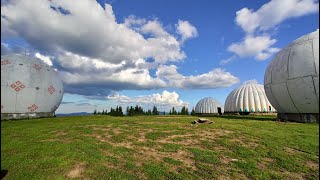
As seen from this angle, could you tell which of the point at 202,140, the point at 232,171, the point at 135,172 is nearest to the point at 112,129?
the point at 202,140

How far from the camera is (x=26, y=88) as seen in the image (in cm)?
3656

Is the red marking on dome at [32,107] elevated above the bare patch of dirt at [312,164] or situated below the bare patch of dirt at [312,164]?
above

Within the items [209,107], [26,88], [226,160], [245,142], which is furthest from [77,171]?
[209,107]

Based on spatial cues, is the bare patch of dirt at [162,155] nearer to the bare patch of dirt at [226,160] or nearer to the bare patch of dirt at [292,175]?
the bare patch of dirt at [226,160]

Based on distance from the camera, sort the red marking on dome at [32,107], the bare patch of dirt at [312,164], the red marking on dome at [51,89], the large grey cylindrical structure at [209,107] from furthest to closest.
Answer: the large grey cylindrical structure at [209,107], the red marking on dome at [51,89], the red marking on dome at [32,107], the bare patch of dirt at [312,164]

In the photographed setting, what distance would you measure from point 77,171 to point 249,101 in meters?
53.5

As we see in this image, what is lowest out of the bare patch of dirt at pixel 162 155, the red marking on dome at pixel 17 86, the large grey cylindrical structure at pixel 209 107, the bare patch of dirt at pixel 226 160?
the bare patch of dirt at pixel 226 160

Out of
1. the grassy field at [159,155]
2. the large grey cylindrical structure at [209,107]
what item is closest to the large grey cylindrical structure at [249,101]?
the large grey cylindrical structure at [209,107]

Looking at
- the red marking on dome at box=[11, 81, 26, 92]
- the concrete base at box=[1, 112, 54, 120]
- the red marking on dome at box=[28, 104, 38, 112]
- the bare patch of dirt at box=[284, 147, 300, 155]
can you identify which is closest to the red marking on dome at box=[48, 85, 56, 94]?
the red marking on dome at box=[28, 104, 38, 112]

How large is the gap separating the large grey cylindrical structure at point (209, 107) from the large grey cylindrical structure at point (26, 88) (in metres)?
48.7

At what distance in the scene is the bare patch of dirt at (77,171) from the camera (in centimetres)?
1127

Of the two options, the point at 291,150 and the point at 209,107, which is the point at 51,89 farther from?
the point at 209,107

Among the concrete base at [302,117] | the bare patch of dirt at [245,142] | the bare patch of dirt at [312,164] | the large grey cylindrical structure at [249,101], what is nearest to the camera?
the bare patch of dirt at [312,164]

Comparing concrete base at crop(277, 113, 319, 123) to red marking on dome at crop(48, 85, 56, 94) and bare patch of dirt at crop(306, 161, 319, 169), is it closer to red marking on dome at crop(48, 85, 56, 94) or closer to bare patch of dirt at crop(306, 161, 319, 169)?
bare patch of dirt at crop(306, 161, 319, 169)
